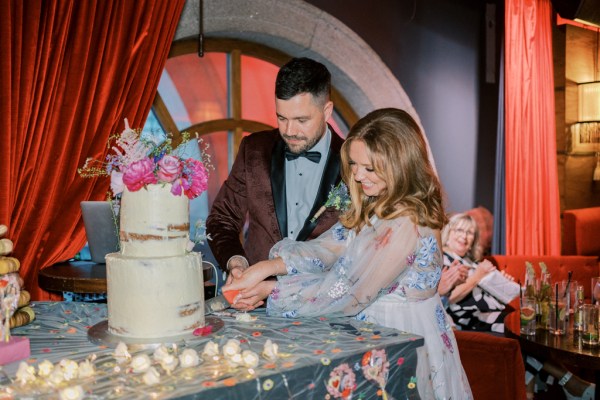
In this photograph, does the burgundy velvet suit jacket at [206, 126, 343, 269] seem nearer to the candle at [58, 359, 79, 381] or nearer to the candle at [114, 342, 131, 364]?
the candle at [114, 342, 131, 364]

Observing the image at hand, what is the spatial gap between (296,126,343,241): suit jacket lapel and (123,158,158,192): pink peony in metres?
0.98

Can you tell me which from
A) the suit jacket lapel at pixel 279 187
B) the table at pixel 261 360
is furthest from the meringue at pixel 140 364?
the suit jacket lapel at pixel 279 187

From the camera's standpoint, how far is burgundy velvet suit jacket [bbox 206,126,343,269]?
2547 millimetres

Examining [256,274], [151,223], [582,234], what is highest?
[151,223]

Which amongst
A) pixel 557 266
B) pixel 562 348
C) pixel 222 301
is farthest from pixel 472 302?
pixel 222 301

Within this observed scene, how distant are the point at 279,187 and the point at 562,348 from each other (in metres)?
1.51

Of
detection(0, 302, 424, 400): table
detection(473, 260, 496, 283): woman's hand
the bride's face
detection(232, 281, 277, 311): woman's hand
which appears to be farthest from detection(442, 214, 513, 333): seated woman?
detection(0, 302, 424, 400): table

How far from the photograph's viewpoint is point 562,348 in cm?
302

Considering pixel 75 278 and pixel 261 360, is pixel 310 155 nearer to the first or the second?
pixel 75 278

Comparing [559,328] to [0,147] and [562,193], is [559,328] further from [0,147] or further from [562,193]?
[562,193]

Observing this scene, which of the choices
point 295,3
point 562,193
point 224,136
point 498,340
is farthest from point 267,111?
point 562,193

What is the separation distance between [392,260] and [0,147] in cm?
202

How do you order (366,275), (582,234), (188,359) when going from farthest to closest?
(582,234), (366,275), (188,359)

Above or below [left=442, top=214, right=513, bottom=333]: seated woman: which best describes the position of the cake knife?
above
